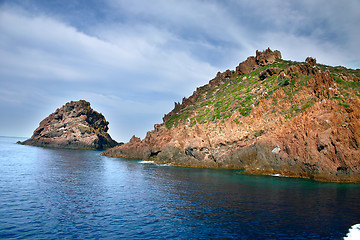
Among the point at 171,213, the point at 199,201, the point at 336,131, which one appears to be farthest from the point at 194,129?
the point at 171,213

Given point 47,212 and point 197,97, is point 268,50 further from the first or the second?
point 47,212

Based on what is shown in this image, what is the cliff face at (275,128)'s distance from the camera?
173 feet

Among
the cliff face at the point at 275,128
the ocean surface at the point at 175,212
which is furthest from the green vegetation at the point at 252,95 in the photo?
the ocean surface at the point at 175,212

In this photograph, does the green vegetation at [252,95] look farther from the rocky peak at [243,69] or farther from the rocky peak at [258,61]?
the rocky peak at [258,61]

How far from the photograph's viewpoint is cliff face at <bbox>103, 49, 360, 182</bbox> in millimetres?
52812

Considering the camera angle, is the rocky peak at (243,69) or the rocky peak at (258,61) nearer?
the rocky peak at (258,61)

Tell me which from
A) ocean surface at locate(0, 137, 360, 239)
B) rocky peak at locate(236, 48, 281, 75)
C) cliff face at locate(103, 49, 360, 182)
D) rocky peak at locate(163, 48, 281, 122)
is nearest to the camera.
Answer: ocean surface at locate(0, 137, 360, 239)

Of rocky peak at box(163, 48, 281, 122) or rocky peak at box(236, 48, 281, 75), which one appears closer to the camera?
rocky peak at box(236, 48, 281, 75)

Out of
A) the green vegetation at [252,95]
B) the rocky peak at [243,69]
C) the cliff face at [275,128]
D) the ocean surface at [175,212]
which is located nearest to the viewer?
the ocean surface at [175,212]

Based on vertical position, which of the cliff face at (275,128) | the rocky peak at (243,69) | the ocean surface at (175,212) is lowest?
the ocean surface at (175,212)

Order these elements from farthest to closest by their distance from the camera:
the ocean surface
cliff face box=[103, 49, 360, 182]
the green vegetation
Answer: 1. the green vegetation
2. cliff face box=[103, 49, 360, 182]
3. the ocean surface

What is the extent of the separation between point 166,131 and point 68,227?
279ft

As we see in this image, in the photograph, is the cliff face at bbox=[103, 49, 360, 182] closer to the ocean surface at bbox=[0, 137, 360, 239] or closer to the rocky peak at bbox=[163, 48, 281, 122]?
the rocky peak at bbox=[163, 48, 281, 122]

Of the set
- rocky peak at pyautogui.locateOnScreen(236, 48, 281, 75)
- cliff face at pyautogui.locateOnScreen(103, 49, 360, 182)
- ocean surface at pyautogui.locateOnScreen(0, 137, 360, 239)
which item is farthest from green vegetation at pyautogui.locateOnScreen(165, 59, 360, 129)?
ocean surface at pyautogui.locateOnScreen(0, 137, 360, 239)
